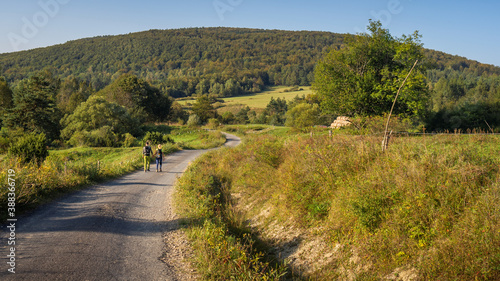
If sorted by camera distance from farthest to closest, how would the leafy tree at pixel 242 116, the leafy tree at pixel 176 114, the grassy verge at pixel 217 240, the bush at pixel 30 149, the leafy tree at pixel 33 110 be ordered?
the leafy tree at pixel 242 116, the leafy tree at pixel 176 114, the leafy tree at pixel 33 110, the bush at pixel 30 149, the grassy verge at pixel 217 240

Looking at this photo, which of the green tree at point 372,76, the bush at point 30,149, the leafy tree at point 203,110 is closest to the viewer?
the bush at point 30,149

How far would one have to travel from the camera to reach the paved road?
18.7ft

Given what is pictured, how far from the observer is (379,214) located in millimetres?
7164

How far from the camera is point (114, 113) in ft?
168

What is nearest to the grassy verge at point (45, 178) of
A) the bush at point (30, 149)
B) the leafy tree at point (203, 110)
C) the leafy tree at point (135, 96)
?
the bush at point (30, 149)

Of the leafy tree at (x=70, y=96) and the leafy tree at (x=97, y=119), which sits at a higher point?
the leafy tree at (x=70, y=96)

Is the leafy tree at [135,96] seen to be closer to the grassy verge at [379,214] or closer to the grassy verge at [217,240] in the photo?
the grassy verge at [217,240]

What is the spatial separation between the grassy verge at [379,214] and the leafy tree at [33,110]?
168 feet

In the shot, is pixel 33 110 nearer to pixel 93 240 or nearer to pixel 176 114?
pixel 176 114

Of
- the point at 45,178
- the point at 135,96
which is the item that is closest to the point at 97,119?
the point at 135,96

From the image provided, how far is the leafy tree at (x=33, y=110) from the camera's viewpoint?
49.1m

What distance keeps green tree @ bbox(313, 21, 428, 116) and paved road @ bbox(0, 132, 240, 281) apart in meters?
23.4

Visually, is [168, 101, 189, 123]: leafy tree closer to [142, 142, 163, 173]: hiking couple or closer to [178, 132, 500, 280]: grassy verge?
[142, 142, 163, 173]: hiking couple

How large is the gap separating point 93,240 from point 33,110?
54922mm
